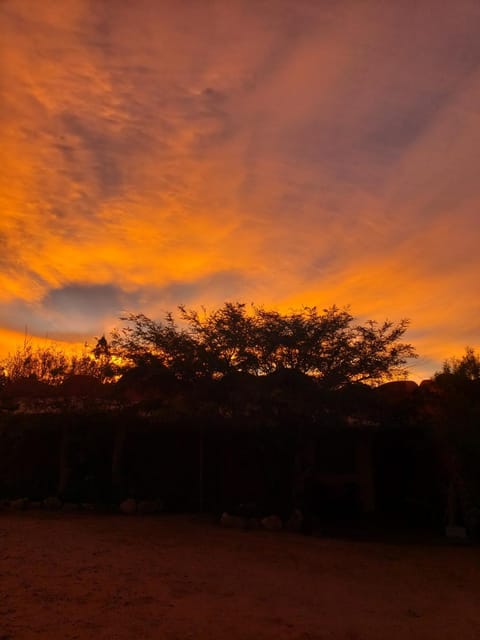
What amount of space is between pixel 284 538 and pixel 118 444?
5690 millimetres

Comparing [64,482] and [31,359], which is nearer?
[64,482]

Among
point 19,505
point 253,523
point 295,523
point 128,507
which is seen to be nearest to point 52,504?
point 19,505

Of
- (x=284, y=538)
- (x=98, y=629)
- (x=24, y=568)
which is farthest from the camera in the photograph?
(x=284, y=538)

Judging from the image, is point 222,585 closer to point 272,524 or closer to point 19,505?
point 272,524

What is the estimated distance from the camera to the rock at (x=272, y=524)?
13.6m

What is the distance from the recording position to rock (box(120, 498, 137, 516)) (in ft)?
48.7

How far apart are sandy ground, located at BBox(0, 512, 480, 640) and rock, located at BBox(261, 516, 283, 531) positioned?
0.81 m

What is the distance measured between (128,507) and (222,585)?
7.39m

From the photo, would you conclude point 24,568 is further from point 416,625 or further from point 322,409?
point 322,409

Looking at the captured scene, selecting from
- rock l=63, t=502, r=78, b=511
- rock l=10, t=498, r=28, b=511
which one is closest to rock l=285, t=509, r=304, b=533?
rock l=63, t=502, r=78, b=511

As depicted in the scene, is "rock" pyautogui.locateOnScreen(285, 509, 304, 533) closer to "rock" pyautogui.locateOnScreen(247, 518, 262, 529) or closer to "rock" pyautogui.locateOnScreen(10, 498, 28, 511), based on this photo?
"rock" pyautogui.locateOnScreen(247, 518, 262, 529)

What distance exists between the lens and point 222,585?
797cm

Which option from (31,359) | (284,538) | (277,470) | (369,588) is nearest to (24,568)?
(369,588)

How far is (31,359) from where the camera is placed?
2262cm
